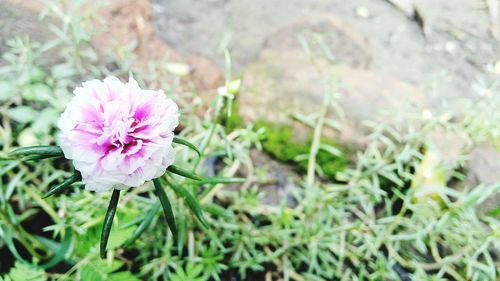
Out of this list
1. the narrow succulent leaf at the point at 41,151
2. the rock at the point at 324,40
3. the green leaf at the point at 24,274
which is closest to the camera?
the narrow succulent leaf at the point at 41,151

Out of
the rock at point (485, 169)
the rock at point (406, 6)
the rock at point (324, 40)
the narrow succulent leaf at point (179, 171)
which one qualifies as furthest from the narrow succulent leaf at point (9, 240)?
the rock at point (406, 6)

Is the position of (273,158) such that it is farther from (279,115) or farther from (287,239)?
(287,239)

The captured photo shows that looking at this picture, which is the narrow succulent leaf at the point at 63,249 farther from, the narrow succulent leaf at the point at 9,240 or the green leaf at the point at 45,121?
the green leaf at the point at 45,121

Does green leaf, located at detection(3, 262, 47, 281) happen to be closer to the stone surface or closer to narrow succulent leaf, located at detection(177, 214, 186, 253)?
narrow succulent leaf, located at detection(177, 214, 186, 253)

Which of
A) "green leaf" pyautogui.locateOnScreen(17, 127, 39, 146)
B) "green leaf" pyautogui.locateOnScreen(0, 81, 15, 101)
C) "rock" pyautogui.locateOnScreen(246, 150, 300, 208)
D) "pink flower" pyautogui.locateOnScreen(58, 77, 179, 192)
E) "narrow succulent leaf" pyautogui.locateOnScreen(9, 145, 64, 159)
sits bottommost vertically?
"rock" pyautogui.locateOnScreen(246, 150, 300, 208)

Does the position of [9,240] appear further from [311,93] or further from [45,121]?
[311,93]

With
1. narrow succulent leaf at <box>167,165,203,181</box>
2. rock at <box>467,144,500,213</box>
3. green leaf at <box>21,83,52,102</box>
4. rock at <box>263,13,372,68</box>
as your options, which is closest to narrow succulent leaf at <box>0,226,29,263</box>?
green leaf at <box>21,83,52,102</box>

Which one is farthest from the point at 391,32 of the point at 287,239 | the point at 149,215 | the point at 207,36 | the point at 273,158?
the point at 149,215

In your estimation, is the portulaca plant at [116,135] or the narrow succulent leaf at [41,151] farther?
the narrow succulent leaf at [41,151]
